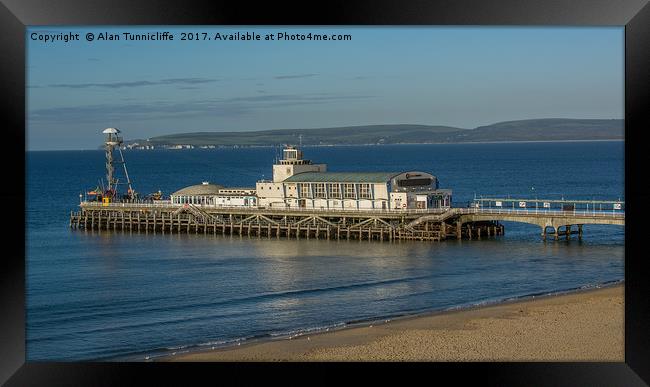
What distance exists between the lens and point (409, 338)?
92.6 ft

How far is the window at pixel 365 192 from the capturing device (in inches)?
2192

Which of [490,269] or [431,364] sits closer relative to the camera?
[431,364]

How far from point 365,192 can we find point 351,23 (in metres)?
39.5

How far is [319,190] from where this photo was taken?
57.4m

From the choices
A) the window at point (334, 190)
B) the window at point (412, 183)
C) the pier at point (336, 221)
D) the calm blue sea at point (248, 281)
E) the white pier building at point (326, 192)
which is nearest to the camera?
the calm blue sea at point (248, 281)

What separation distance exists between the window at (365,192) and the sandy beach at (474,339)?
2305cm

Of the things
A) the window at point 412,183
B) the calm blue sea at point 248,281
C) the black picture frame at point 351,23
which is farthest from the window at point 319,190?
the black picture frame at point 351,23

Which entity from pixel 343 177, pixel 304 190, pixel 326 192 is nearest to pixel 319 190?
pixel 326 192

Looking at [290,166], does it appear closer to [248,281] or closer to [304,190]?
[304,190]

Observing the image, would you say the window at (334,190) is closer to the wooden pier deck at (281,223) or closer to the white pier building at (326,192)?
the white pier building at (326,192)

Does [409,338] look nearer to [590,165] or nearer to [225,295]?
[225,295]

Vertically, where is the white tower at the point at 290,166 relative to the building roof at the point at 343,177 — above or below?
→ above

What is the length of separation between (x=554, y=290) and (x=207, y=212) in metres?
27.0
